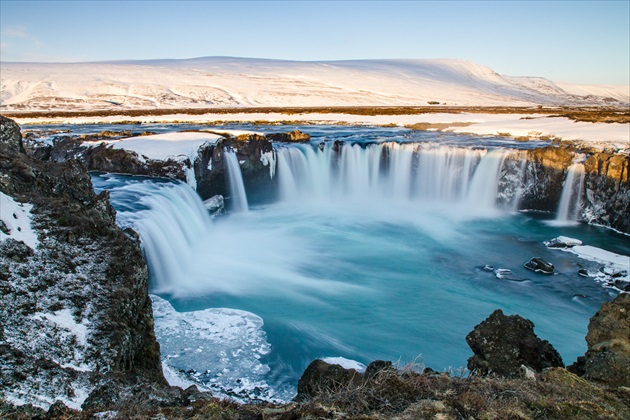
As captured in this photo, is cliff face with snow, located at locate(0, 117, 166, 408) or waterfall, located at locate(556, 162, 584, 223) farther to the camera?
waterfall, located at locate(556, 162, 584, 223)

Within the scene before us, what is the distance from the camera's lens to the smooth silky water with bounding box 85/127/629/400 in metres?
9.23

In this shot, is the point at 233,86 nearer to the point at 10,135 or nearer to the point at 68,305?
the point at 10,135

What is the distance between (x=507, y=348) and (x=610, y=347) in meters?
1.15

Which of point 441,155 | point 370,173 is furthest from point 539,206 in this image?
point 370,173

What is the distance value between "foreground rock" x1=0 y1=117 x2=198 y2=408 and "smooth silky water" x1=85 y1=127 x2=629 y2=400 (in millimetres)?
2078

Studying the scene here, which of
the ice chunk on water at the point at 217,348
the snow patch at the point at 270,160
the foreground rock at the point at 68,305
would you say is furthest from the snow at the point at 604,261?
the snow patch at the point at 270,160

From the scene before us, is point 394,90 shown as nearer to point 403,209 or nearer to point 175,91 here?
point 175,91

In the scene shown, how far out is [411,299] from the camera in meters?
11.6

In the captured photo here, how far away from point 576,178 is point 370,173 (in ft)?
31.6

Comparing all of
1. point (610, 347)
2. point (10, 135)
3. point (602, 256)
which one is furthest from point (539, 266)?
point (10, 135)

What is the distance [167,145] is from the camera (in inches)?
698

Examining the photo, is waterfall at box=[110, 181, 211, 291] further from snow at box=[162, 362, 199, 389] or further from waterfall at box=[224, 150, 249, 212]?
snow at box=[162, 362, 199, 389]

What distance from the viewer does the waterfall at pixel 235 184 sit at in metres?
19.3

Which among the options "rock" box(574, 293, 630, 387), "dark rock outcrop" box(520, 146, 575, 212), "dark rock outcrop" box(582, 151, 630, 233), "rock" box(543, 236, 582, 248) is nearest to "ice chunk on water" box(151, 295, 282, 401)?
"rock" box(574, 293, 630, 387)
